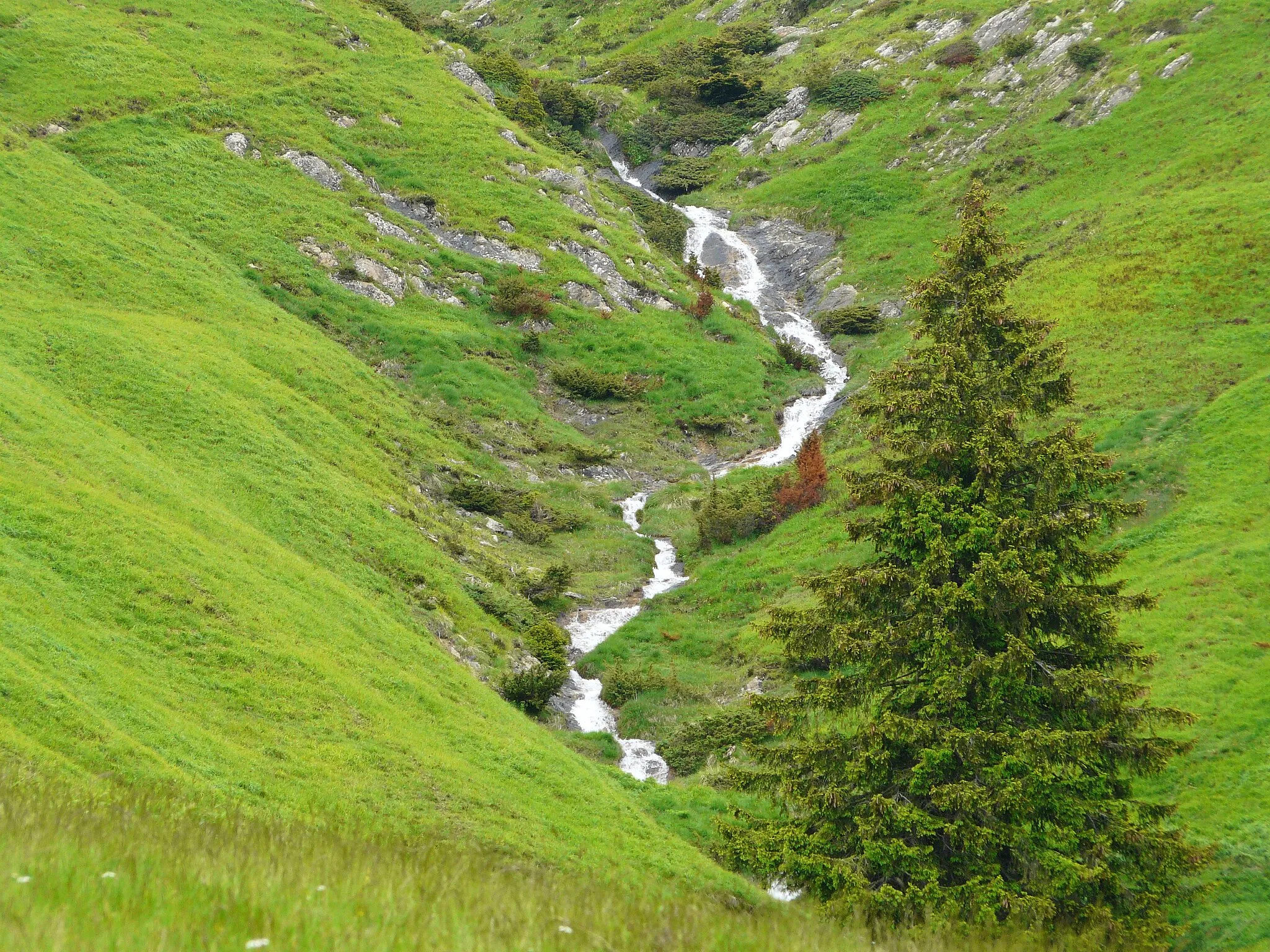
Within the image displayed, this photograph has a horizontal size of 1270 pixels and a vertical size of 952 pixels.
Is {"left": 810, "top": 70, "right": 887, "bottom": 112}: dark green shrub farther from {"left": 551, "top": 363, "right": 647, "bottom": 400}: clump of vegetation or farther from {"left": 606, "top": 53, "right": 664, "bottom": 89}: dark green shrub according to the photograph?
{"left": 551, "top": 363, "right": 647, "bottom": 400}: clump of vegetation

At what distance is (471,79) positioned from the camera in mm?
80062

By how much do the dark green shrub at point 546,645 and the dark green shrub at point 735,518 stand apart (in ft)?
36.4

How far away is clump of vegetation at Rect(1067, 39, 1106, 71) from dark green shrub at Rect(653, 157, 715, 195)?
34.5 metres

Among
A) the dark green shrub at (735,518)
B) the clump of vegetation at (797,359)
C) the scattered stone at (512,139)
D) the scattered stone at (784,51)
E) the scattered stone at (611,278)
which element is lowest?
the dark green shrub at (735,518)

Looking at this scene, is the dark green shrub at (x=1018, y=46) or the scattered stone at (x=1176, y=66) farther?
the dark green shrub at (x=1018, y=46)

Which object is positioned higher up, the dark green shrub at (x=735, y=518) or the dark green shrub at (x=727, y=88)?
the dark green shrub at (x=727, y=88)

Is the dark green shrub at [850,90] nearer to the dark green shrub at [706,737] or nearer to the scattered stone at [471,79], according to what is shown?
the scattered stone at [471,79]

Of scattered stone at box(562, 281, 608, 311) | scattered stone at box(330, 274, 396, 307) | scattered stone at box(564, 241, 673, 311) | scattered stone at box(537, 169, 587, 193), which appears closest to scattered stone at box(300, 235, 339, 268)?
scattered stone at box(330, 274, 396, 307)

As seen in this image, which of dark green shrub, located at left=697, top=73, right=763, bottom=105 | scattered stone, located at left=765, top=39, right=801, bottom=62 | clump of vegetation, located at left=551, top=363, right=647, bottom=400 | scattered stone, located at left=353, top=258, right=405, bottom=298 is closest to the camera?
scattered stone, located at left=353, top=258, right=405, bottom=298

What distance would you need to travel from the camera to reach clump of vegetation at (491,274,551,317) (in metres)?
56.2

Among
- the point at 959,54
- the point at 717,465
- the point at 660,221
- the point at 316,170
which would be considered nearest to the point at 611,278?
the point at 717,465

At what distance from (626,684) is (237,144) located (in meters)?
45.9

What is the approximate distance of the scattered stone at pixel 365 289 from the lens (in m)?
50.9

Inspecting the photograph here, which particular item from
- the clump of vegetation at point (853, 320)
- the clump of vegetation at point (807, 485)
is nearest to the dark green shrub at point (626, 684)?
the clump of vegetation at point (807, 485)
